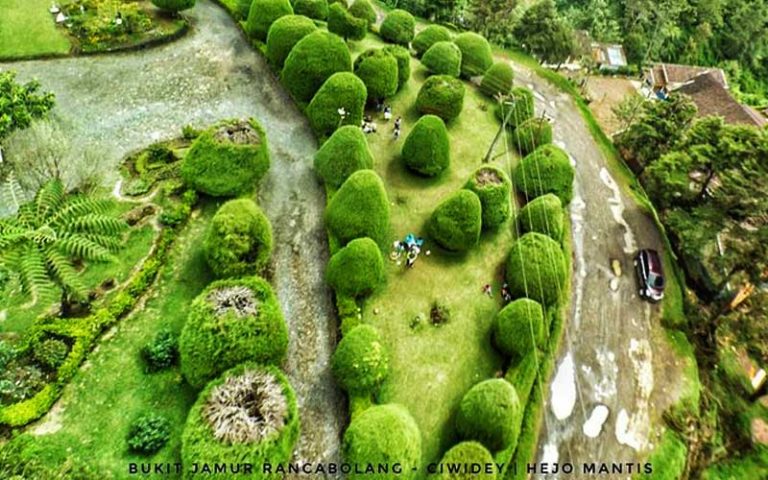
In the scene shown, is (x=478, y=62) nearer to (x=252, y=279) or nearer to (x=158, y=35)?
(x=158, y=35)

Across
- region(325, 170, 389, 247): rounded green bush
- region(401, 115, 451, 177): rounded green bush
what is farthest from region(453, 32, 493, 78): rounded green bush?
region(325, 170, 389, 247): rounded green bush

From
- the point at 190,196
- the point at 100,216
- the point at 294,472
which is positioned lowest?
the point at 294,472

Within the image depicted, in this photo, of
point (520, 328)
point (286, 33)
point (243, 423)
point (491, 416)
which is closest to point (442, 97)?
point (286, 33)

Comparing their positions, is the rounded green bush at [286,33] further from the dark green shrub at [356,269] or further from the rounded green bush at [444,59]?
the dark green shrub at [356,269]

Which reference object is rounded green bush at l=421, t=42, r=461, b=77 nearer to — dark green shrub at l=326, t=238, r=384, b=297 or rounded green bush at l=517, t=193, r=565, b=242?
rounded green bush at l=517, t=193, r=565, b=242

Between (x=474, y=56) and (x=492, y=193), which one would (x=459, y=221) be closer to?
(x=492, y=193)

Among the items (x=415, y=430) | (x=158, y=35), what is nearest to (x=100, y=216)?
(x=415, y=430)

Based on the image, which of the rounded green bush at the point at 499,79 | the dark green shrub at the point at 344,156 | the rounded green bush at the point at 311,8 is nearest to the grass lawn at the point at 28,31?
the rounded green bush at the point at 311,8
